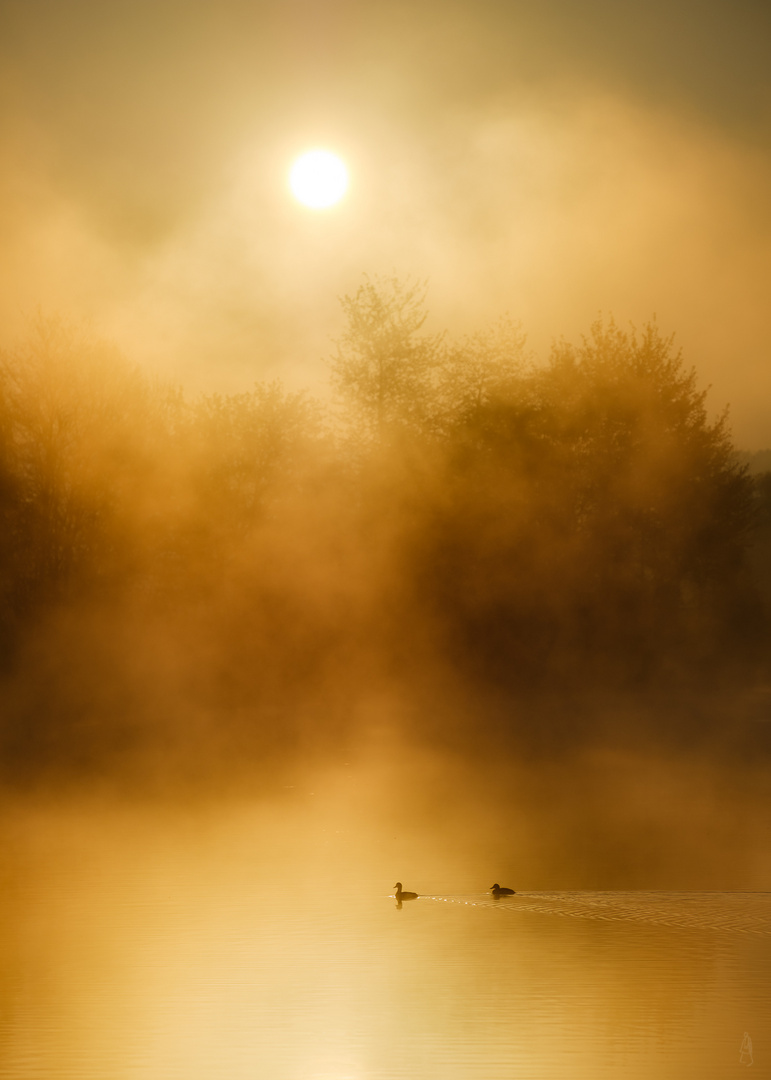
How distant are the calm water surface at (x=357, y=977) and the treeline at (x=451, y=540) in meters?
11.4

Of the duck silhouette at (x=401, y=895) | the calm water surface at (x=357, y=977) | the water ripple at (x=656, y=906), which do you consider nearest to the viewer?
the calm water surface at (x=357, y=977)

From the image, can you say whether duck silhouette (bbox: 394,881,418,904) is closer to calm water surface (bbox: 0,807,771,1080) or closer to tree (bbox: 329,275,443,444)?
calm water surface (bbox: 0,807,771,1080)

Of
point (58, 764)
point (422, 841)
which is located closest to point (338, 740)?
point (58, 764)

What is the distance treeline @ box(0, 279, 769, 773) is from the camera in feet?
66.2

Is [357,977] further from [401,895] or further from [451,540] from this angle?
[451,540]

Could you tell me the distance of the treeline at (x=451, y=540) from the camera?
66.2 feet

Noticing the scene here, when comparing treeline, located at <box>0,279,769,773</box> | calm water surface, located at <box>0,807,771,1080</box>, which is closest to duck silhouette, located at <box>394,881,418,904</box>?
calm water surface, located at <box>0,807,771,1080</box>

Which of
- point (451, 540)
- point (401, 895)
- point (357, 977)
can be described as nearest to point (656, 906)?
point (401, 895)

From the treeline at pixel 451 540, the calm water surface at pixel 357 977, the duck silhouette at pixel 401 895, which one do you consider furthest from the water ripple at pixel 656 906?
the treeline at pixel 451 540

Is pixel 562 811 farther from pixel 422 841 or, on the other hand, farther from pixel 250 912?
pixel 250 912

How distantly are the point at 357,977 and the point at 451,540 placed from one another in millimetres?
14520

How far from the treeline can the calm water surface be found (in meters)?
11.4

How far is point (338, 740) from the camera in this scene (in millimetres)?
16141

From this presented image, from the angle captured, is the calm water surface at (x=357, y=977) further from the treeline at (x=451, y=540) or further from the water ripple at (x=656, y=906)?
the treeline at (x=451, y=540)
